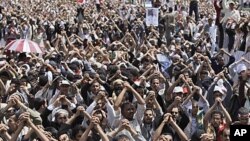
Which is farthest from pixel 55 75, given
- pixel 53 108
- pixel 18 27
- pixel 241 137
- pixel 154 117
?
pixel 18 27

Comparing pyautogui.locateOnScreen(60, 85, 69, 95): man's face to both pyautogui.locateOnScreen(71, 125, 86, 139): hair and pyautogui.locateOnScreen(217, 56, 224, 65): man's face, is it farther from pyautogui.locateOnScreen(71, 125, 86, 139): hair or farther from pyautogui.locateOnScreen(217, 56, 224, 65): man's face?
pyautogui.locateOnScreen(217, 56, 224, 65): man's face

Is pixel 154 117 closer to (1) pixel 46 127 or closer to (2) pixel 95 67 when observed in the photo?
(1) pixel 46 127

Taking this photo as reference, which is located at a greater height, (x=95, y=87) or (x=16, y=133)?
(x=16, y=133)

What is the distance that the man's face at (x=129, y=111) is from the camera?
283 inches

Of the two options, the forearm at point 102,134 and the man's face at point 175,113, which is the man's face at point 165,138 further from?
the man's face at point 175,113

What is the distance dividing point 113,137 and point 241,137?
9.98ft

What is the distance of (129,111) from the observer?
Answer: 7191mm

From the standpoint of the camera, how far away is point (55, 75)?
9.77 m

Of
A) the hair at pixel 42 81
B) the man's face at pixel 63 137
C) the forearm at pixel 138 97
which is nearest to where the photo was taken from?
the man's face at pixel 63 137

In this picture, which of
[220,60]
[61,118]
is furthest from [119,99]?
[220,60]

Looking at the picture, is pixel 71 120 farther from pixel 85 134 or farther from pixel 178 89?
pixel 178 89

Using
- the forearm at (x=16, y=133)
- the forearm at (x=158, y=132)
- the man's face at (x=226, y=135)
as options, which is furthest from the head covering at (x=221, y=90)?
the forearm at (x=16, y=133)

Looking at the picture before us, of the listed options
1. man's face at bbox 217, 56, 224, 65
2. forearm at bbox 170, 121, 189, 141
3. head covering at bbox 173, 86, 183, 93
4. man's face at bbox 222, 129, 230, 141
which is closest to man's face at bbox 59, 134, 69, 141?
forearm at bbox 170, 121, 189, 141

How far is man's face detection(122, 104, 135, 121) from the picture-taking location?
7180 mm
